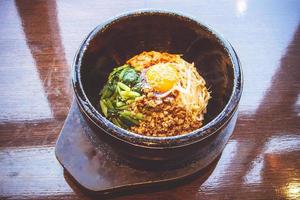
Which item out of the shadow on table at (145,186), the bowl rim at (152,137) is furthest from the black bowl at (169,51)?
the shadow on table at (145,186)

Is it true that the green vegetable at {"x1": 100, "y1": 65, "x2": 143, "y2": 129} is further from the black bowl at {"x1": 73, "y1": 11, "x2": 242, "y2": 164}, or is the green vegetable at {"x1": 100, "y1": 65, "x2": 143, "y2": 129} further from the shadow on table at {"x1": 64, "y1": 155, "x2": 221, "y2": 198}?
the shadow on table at {"x1": 64, "y1": 155, "x2": 221, "y2": 198}

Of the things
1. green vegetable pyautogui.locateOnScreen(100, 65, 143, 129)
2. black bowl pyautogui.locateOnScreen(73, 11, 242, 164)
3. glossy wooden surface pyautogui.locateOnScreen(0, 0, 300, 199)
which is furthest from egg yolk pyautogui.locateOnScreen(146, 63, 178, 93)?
glossy wooden surface pyautogui.locateOnScreen(0, 0, 300, 199)

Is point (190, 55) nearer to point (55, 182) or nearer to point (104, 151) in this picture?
point (104, 151)

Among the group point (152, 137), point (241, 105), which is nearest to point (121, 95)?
point (152, 137)

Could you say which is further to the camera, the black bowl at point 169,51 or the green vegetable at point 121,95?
the green vegetable at point 121,95

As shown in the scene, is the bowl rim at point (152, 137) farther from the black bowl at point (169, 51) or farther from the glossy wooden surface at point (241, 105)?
the glossy wooden surface at point (241, 105)

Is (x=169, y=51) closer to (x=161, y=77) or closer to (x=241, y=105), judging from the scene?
(x=161, y=77)

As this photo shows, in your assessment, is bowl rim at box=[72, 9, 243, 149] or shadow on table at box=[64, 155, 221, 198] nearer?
bowl rim at box=[72, 9, 243, 149]
